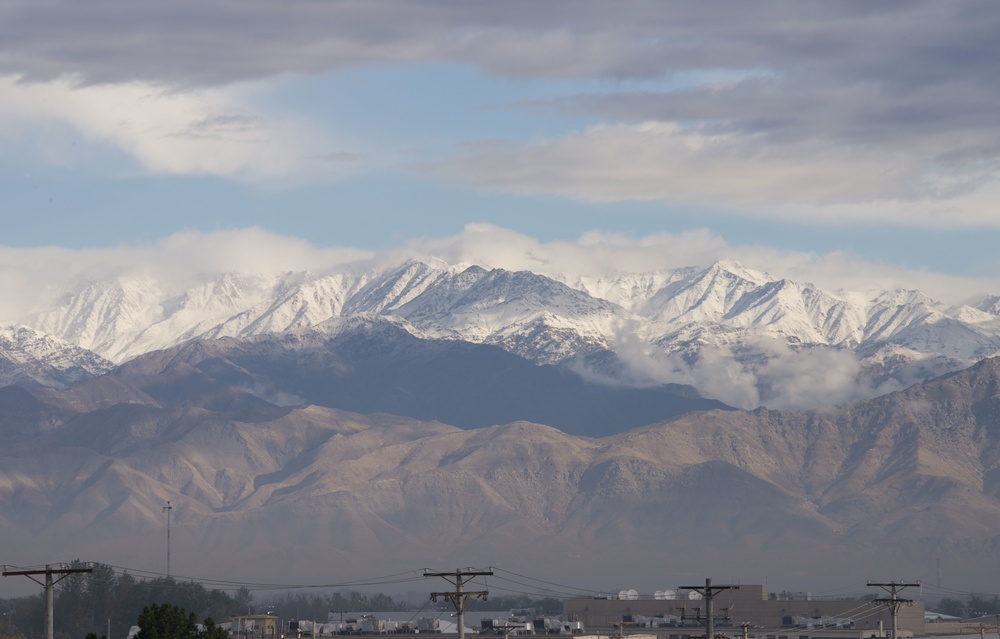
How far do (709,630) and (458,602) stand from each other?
19979 millimetres

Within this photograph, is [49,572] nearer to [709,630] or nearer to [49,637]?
[49,637]

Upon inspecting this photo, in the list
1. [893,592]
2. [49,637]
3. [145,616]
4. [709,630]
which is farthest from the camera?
[893,592]

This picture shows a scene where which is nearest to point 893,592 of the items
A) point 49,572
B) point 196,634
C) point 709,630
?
point 709,630

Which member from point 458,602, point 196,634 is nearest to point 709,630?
point 458,602

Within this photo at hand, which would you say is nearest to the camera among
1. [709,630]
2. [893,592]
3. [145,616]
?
[709,630]

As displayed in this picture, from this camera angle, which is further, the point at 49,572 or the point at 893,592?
the point at 893,592

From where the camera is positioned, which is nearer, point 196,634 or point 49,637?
point 49,637

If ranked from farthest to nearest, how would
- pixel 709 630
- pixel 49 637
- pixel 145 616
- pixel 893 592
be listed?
pixel 893 592 < pixel 145 616 < pixel 709 630 < pixel 49 637

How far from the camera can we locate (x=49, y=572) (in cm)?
11325

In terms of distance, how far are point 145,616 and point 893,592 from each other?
203 feet

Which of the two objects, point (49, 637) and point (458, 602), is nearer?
point (49, 637)

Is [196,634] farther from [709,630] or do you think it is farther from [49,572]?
[709,630]

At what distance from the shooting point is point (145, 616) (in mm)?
129500

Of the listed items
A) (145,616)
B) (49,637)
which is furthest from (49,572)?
(145,616)
